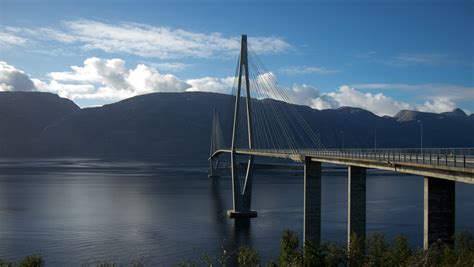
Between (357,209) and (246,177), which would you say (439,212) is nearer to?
(357,209)

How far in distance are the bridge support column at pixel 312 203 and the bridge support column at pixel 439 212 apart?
15.1 m

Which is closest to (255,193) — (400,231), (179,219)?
(179,219)

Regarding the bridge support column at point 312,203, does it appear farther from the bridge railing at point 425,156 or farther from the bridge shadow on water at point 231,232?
the bridge shadow on water at point 231,232

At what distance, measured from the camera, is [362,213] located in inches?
1364

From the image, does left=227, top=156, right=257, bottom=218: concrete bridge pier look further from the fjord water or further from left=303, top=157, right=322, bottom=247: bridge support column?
left=303, top=157, right=322, bottom=247: bridge support column

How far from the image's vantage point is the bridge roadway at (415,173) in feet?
76.3

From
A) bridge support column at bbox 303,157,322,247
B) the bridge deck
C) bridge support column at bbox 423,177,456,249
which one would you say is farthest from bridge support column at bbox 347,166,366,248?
bridge support column at bbox 423,177,456,249

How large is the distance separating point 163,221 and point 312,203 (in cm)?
1931

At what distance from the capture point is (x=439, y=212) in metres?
25.0

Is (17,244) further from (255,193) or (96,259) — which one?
(255,193)

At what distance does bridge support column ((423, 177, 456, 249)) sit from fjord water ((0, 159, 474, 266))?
1427 centimetres

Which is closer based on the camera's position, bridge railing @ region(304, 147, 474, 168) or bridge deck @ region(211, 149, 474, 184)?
bridge deck @ region(211, 149, 474, 184)

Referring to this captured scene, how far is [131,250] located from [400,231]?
24.4 meters

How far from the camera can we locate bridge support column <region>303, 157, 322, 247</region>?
40.5 metres
